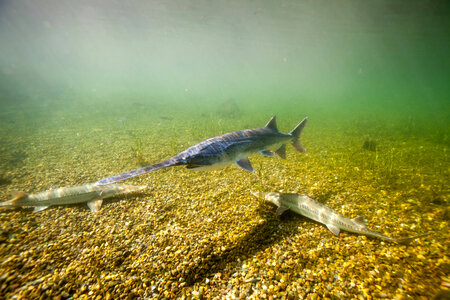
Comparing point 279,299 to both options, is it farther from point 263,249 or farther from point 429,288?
point 429,288

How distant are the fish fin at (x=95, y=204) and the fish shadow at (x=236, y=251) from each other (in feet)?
10.0

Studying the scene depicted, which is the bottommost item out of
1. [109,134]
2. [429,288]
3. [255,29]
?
Answer: [109,134]

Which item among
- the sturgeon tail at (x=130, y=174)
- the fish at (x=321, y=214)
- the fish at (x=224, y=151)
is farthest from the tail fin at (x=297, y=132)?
the sturgeon tail at (x=130, y=174)

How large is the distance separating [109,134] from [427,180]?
17.6 meters

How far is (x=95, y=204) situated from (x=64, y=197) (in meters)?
0.81

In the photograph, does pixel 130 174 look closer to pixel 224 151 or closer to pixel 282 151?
pixel 224 151

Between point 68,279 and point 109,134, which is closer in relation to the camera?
point 68,279

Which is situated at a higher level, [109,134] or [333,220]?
[333,220]

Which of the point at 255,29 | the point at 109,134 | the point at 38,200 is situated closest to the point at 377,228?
the point at 38,200

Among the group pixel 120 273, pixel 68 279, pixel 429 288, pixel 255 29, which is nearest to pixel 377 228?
pixel 429 288

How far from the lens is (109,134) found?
13203mm

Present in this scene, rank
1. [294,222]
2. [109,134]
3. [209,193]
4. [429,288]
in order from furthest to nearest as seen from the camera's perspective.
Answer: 1. [109,134]
2. [209,193]
3. [294,222]
4. [429,288]

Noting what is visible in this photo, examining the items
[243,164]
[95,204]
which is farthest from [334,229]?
[95,204]

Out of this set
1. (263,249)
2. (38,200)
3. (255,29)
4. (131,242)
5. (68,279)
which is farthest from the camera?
(255,29)
